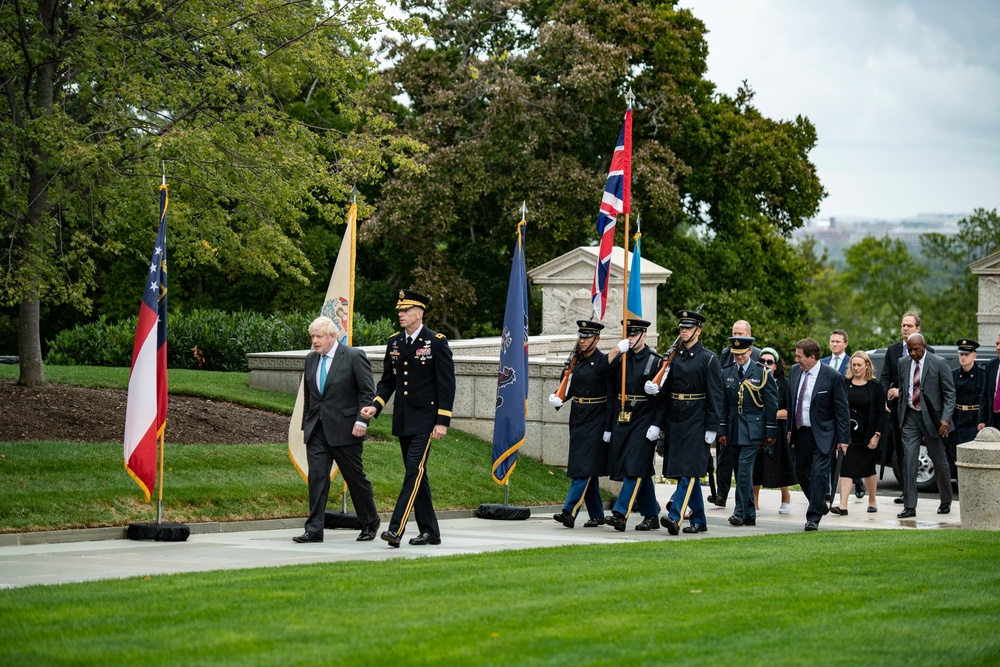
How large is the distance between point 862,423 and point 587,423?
143 inches

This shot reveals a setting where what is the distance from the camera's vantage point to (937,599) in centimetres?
844

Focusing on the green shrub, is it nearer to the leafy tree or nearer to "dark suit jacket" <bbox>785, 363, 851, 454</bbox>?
the leafy tree

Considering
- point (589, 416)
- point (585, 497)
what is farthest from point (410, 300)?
point (585, 497)

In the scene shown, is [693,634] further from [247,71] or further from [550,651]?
[247,71]

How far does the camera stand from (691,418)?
44.5ft

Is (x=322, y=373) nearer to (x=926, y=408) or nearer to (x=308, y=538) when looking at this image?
(x=308, y=538)

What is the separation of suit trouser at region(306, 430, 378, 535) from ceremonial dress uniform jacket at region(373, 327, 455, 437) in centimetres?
47

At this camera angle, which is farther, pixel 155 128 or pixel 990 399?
pixel 155 128

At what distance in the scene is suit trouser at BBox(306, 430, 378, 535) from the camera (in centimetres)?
1209

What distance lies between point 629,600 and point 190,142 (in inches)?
389

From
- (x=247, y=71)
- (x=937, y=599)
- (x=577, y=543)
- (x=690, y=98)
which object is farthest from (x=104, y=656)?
(x=690, y=98)

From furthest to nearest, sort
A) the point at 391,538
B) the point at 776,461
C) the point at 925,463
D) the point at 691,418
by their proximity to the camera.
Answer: the point at 925,463
the point at 776,461
the point at 691,418
the point at 391,538

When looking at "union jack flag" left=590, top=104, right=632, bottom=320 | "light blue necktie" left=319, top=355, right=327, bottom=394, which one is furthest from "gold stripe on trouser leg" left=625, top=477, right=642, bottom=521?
"light blue necktie" left=319, top=355, right=327, bottom=394

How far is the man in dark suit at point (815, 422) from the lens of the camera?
1420 cm
